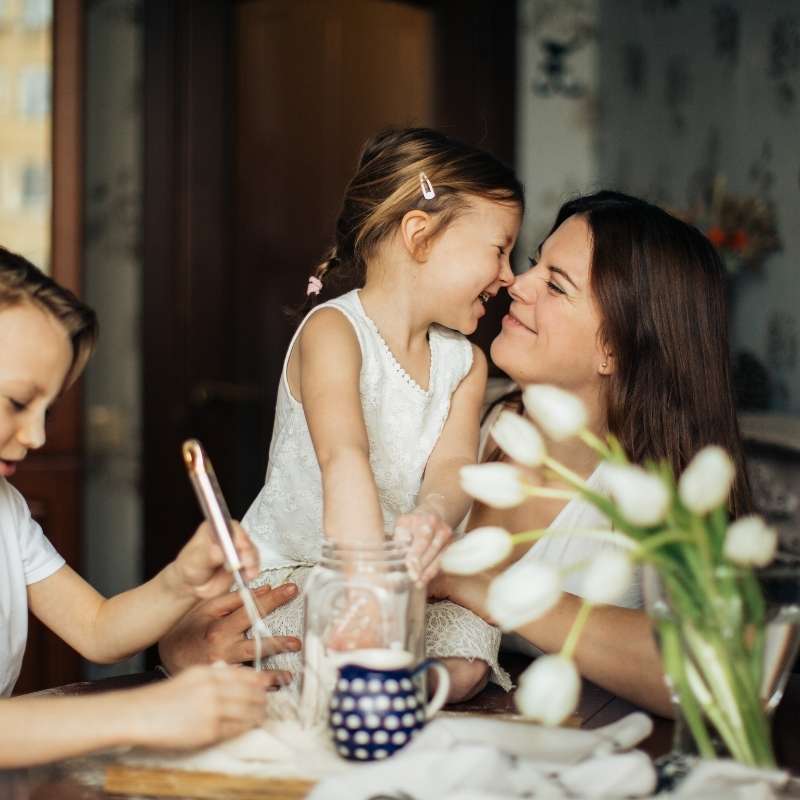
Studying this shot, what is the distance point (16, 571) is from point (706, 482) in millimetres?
936

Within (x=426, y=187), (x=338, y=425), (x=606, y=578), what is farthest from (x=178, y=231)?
(x=606, y=578)

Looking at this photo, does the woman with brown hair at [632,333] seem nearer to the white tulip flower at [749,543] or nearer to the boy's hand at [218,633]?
the boy's hand at [218,633]

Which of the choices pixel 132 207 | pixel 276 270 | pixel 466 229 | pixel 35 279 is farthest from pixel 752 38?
pixel 35 279

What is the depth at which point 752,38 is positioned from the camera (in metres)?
3.70

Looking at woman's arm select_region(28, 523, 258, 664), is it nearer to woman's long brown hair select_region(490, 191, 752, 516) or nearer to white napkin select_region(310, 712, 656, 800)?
white napkin select_region(310, 712, 656, 800)

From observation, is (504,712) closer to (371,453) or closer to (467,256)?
(371,453)

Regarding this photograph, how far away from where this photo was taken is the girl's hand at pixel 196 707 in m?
1.04

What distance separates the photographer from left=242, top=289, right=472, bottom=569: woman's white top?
1826 mm

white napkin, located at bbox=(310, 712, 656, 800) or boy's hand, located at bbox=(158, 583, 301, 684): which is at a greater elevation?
white napkin, located at bbox=(310, 712, 656, 800)

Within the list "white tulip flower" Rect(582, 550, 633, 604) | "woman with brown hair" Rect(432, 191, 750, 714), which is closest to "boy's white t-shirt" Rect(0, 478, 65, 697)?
"woman with brown hair" Rect(432, 191, 750, 714)

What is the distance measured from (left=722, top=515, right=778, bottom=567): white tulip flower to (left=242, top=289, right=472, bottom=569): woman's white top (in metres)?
0.96

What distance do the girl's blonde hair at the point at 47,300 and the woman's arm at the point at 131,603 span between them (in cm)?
25

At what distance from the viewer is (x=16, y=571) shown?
1467 mm

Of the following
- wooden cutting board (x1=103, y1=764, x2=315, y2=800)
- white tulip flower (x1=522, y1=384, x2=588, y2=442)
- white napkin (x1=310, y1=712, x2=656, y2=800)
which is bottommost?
wooden cutting board (x1=103, y1=764, x2=315, y2=800)
